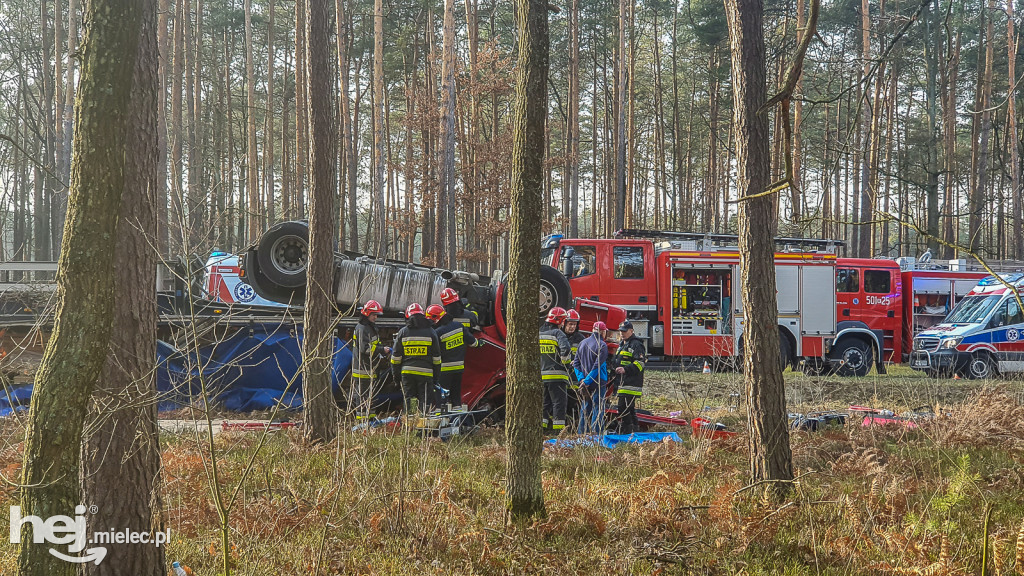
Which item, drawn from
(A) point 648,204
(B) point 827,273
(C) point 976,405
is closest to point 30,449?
(C) point 976,405

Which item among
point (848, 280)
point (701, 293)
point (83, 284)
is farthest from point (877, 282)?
point (83, 284)

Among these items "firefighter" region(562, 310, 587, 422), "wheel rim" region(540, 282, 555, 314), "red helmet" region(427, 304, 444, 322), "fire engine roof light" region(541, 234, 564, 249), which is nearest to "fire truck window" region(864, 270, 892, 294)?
"fire engine roof light" region(541, 234, 564, 249)

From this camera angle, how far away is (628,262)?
46.9 ft

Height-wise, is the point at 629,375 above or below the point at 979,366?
above

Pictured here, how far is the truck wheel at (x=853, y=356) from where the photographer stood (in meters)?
15.2

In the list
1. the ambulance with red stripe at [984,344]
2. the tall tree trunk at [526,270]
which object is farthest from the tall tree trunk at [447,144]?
the tall tree trunk at [526,270]

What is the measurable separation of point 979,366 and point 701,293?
576 centimetres

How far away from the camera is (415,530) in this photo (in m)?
4.09

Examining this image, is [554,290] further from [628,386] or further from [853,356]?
[853,356]

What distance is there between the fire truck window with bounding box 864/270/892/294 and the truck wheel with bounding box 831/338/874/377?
1399 millimetres

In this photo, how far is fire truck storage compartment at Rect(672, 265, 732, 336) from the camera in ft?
47.4

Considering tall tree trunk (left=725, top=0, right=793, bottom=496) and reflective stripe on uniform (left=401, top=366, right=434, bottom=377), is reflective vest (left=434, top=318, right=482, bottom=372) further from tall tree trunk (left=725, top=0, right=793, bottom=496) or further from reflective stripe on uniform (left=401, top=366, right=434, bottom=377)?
tall tree trunk (left=725, top=0, right=793, bottom=496)

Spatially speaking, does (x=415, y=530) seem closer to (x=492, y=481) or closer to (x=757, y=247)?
(x=492, y=481)

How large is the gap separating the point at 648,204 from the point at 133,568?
3464 cm
